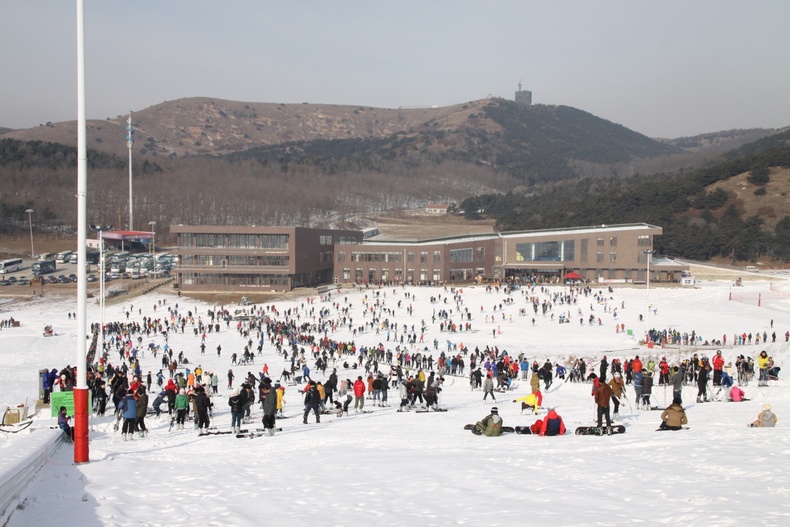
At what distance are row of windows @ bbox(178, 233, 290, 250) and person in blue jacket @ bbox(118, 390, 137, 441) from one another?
179ft

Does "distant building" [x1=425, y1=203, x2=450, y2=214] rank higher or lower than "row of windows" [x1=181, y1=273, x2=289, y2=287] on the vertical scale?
higher

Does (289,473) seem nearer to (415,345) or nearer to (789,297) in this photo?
(415,345)

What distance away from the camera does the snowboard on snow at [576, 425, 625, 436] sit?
1316cm

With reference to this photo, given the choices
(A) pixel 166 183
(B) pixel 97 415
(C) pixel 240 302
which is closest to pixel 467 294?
(C) pixel 240 302

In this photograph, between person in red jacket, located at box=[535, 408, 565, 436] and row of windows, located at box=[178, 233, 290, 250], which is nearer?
person in red jacket, located at box=[535, 408, 565, 436]

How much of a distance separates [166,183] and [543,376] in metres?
135

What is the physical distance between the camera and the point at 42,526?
755cm

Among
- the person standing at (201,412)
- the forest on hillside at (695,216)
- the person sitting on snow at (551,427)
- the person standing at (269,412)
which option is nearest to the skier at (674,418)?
the person sitting on snow at (551,427)

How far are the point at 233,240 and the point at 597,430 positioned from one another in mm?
58579

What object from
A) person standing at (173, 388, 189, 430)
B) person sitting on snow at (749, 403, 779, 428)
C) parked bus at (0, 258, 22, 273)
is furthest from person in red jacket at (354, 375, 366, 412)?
parked bus at (0, 258, 22, 273)

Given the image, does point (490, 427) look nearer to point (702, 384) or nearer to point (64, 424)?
point (702, 384)

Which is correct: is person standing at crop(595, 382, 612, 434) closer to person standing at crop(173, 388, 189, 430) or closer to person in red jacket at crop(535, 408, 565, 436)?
person in red jacket at crop(535, 408, 565, 436)

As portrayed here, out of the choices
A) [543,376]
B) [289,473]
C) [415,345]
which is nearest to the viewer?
[289,473]

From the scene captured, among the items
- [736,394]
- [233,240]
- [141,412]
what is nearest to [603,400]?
[736,394]
